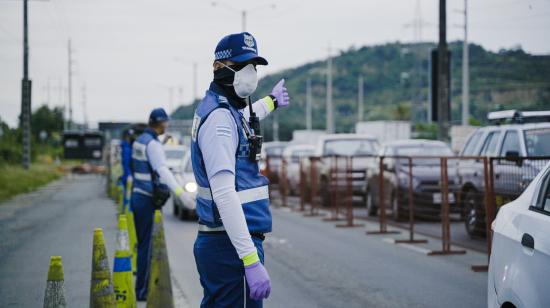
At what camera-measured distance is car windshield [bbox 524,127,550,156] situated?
45.4 feet

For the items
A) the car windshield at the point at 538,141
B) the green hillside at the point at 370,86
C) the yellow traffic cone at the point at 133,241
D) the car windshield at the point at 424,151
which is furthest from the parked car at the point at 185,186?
the green hillside at the point at 370,86

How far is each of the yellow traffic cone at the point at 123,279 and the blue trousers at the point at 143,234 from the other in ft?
7.01

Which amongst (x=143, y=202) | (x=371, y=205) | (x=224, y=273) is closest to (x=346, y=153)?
(x=371, y=205)

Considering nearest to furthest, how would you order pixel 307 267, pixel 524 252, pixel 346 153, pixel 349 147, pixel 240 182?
pixel 240 182 < pixel 524 252 < pixel 307 267 < pixel 346 153 < pixel 349 147

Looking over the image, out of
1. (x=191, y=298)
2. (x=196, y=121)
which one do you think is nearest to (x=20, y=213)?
(x=191, y=298)

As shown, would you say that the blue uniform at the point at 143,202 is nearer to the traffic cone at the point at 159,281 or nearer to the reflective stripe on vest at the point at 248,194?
the traffic cone at the point at 159,281

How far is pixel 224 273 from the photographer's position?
4.51 meters

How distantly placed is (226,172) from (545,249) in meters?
1.81

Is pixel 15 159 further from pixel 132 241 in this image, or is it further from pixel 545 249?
pixel 545 249

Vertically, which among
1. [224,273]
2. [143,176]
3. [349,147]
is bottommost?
[224,273]

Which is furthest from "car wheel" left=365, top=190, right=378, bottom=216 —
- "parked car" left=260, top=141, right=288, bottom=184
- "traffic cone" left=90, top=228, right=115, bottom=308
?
"traffic cone" left=90, top=228, right=115, bottom=308

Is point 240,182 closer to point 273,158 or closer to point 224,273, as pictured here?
point 224,273

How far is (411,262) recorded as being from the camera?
12.3 m

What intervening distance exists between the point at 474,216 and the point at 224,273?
10139mm
